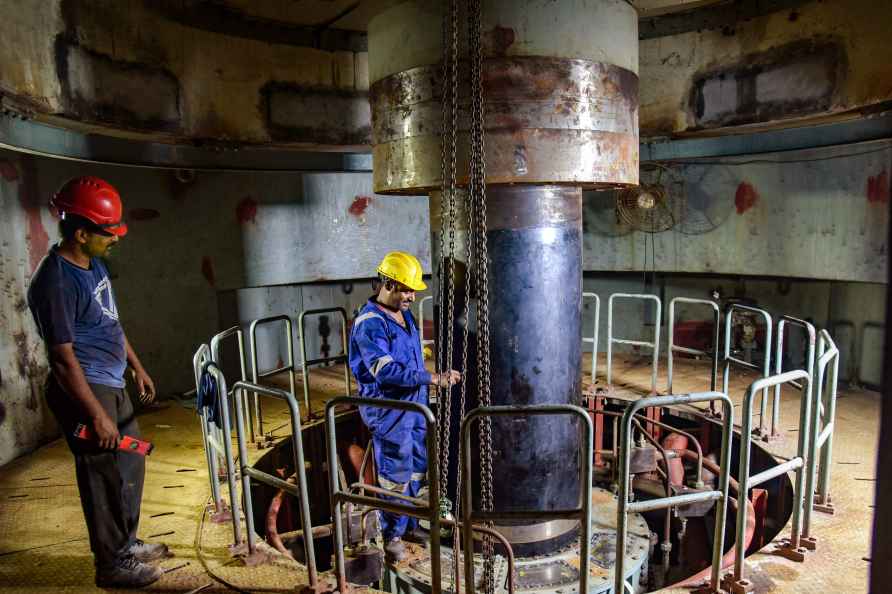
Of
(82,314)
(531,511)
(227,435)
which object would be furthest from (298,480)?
(82,314)

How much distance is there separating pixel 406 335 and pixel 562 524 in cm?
193

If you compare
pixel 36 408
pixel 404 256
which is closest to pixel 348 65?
pixel 404 256

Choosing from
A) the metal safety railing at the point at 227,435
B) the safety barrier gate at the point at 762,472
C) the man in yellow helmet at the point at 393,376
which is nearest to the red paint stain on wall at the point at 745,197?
the safety barrier gate at the point at 762,472

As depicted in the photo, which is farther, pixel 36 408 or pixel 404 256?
pixel 36 408

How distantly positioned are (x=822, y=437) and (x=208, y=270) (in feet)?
21.7

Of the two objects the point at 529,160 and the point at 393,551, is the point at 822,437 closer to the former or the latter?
the point at 529,160

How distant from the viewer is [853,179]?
6.58m

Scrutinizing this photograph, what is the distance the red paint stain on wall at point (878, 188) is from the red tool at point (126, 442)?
709cm

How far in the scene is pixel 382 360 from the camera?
160 inches

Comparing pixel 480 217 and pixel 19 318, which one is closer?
pixel 480 217

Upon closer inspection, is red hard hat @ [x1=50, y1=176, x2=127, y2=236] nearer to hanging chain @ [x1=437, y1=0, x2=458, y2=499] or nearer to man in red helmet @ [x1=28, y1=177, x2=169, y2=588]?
man in red helmet @ [x1=28, y1=177, x2=169, y2=588]

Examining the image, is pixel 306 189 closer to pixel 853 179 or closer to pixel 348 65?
pixel 348 65

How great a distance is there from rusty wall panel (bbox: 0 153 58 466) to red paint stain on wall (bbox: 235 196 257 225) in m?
2.17

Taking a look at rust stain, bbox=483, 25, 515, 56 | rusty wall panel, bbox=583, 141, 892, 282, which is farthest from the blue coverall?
rusty wall panel, bbox=583, 141, 892, 282
